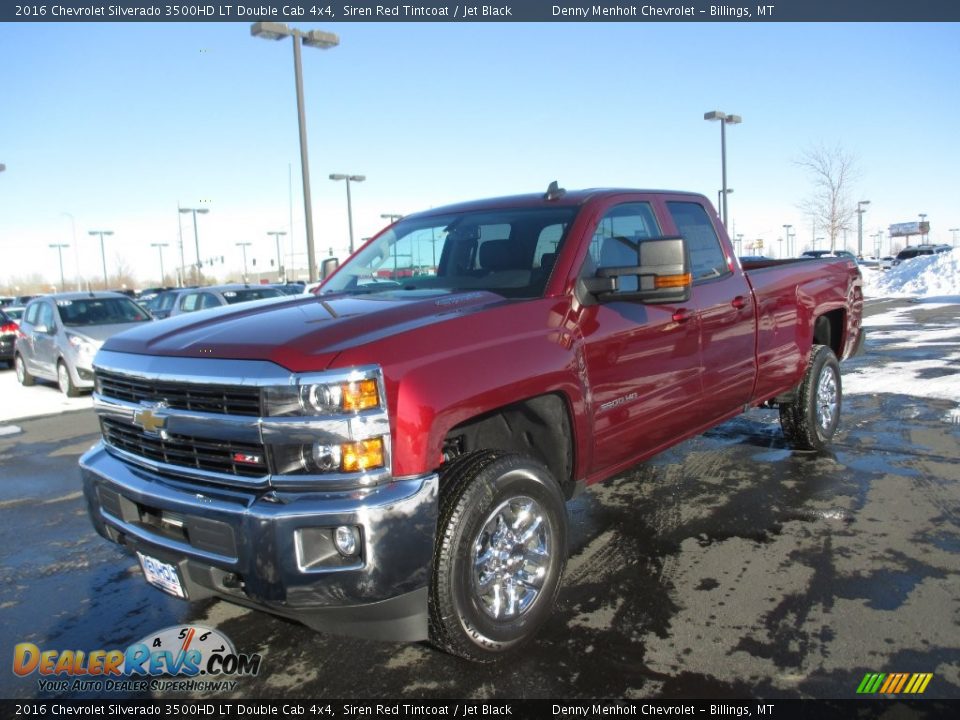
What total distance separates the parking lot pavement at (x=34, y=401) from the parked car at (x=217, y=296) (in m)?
2.69

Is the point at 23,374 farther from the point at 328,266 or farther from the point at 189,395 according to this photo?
the point at 189,395

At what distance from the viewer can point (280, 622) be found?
3467mm

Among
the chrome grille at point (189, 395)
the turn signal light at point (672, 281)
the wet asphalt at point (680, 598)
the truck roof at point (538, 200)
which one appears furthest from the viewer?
the truck roof at point (538, 200)

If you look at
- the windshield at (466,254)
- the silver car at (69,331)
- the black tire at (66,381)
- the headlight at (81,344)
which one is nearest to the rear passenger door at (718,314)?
the windshield at (466,254)

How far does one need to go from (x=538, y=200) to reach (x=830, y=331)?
12.2 feet

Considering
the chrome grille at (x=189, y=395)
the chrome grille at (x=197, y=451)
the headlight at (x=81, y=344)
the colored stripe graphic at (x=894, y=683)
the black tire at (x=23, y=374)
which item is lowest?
the colored stripe graphic at (x=894, y=683)

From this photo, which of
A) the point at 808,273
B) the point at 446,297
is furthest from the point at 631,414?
the point at 808,273

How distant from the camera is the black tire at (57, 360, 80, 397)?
11250 millimetres

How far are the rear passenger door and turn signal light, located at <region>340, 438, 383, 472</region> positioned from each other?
2.42 meters

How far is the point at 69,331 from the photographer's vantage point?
11289mm

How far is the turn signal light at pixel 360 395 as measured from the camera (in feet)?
8.39

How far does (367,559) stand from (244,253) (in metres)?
98.0

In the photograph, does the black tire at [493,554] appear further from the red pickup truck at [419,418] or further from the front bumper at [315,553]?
the front bumper at [315,553]

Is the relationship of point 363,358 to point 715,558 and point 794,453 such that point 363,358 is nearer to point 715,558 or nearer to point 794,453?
point 715,558
